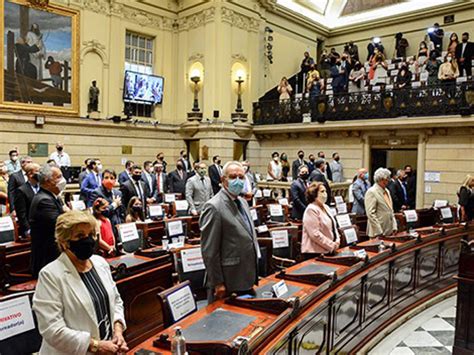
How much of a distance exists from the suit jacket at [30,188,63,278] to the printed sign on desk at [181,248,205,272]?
1006mm

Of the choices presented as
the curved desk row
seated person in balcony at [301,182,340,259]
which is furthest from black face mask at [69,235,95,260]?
seated person in balcony at [301,182,340,259]

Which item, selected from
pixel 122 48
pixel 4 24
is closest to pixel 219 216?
pixel 4 24

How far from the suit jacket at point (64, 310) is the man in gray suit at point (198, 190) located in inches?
189

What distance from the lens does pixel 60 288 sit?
1.82 metres

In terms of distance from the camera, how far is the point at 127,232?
14.1 ft

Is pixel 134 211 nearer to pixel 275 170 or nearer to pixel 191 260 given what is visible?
pixel 191 260

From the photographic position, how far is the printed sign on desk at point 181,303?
7.93ft

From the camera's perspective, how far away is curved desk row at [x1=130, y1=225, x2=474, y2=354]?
2168mm

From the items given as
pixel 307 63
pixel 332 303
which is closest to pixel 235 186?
pixel 332 303

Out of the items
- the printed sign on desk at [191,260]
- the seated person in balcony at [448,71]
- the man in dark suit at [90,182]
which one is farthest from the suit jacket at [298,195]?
the seated person in balcony at [448,71]

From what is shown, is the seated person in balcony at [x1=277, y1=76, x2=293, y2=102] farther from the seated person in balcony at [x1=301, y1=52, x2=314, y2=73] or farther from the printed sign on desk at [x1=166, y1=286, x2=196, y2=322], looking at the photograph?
the printed sign on desk at [x1=166, y1=286, x2=196, y2=322]

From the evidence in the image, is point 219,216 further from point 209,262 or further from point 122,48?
point 122,48

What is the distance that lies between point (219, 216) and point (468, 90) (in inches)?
379

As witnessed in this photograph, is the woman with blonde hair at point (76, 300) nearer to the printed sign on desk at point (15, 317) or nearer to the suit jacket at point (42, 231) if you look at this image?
the printed sign on desk at point (15, 317)
